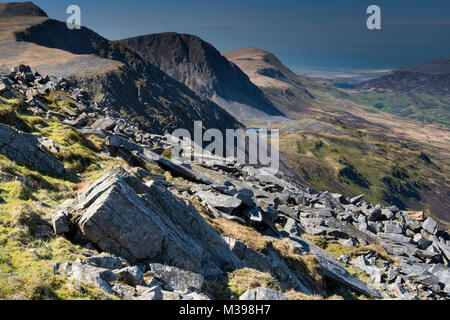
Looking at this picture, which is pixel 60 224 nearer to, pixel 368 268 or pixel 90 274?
pixel 90 274

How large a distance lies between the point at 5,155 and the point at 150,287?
12.3 meters

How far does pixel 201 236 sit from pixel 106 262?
5927 millimetres

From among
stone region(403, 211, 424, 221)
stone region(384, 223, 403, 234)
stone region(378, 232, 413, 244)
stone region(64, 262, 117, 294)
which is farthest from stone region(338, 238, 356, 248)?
stone region(64, 262, 117, 294)

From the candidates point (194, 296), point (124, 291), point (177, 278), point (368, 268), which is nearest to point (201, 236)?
point (177, 278)

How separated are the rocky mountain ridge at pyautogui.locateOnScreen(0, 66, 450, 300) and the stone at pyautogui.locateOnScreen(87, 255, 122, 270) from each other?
4 cm

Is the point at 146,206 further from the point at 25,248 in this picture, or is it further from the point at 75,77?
the point at 75,77

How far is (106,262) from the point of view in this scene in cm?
1052

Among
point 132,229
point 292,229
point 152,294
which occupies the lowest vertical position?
point 292,229

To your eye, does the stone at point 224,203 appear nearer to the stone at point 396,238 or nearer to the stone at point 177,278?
the stone at point 177,278

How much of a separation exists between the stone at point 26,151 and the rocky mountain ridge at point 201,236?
97mm

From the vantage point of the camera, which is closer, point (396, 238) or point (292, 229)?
point (292, 229)

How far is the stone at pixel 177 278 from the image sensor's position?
10.8m

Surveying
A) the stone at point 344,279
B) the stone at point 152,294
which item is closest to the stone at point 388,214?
the stone at point 344,279
